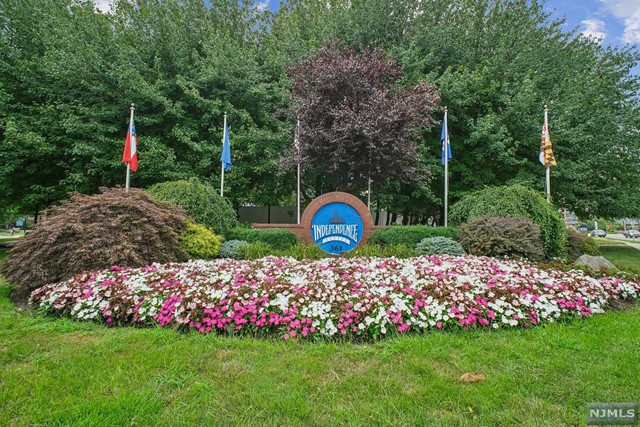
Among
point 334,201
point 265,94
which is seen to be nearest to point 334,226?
point 334,201

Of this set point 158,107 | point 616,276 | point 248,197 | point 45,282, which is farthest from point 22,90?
point 616,276

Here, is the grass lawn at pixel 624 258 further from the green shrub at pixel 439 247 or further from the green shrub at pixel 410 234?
the green shrub at pixel 410 234

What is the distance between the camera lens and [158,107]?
37.1 ft

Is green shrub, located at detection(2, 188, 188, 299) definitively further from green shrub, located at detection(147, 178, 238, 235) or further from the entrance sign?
the entrance sign

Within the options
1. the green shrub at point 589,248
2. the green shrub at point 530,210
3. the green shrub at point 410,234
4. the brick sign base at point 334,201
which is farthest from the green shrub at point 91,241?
the green shrub at point 589,248

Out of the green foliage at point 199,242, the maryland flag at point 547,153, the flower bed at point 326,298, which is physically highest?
the maryland flag at point 547,153

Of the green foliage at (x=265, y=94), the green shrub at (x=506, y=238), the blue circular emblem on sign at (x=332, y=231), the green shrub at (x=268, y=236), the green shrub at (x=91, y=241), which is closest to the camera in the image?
the green shrub at (x=91, y=241)

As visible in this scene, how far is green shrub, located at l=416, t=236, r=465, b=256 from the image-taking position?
721 centimetres

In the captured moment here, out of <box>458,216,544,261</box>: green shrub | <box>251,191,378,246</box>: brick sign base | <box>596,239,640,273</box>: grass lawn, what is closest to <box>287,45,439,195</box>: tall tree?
<box>251,191,378,246</box>: brick sign base

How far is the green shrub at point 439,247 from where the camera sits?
7.21 meters

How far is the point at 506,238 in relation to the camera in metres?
6.86

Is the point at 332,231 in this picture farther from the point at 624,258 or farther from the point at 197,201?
the point at 624,258

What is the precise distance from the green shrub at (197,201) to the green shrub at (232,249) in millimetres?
557

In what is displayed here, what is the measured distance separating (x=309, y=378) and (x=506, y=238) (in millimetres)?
5987
